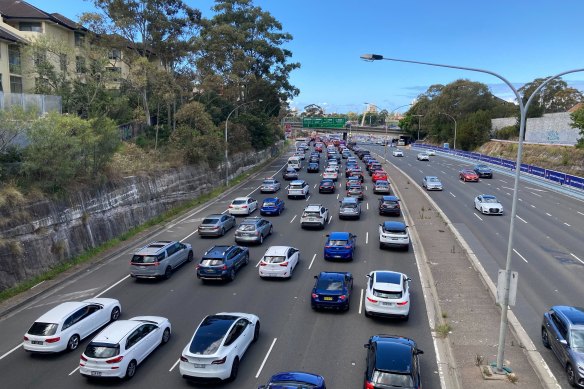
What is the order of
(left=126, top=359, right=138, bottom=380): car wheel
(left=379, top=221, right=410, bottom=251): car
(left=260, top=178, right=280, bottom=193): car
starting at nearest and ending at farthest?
(left=126, top=359, right=138, bottom=380): car wheel, (left=379, top=221, right=410, bottom=251): car, (left=260, top=178, right=280, bottom=193): car

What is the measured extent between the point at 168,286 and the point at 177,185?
779 inches

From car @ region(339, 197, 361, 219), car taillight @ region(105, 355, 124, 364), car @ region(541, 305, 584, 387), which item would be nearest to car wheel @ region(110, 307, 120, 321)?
car taillight @ region(105, 355, 124, 364)

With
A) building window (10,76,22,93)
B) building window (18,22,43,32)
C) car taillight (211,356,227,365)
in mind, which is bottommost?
car taillight (211,356,227,365)

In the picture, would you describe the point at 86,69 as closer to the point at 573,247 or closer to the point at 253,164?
the point at 253,164

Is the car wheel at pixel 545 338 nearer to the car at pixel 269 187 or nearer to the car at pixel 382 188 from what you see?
the car at pixel 382 188

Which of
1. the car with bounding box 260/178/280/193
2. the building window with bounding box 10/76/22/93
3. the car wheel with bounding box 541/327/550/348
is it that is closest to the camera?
the car wheel with bounding box 541/327/550/348

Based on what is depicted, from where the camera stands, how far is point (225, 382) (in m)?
13.0

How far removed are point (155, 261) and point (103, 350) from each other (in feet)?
27.9

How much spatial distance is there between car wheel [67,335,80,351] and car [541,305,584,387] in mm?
14680

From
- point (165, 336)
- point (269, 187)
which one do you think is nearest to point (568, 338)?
point (165, 336)

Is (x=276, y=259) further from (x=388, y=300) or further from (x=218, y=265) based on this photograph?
(x=388, y=300)

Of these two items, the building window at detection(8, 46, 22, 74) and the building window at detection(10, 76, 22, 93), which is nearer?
the building window at detection(8, 46, 22, 74)

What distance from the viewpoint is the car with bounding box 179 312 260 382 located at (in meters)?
12.6

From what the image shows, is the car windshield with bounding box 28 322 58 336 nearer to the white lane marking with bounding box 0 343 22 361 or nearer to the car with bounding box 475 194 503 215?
the white lane marking with bounding box 0 343 22 361
